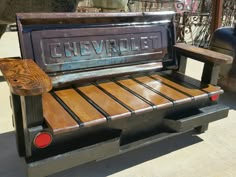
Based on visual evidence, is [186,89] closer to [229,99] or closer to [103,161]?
[103,161]

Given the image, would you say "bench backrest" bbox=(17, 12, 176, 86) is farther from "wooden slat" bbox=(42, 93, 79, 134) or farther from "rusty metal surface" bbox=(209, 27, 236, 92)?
"rusty metal surface" bbox=(209, 27, 236, 92)

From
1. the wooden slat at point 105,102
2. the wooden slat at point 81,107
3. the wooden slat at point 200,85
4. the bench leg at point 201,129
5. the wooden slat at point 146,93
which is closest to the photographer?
the wooden slat at point 81,107

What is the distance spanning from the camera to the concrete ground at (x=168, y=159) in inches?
85.0

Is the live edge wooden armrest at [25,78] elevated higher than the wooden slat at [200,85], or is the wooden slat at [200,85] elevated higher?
the live edge wooden armrest at [25,78]

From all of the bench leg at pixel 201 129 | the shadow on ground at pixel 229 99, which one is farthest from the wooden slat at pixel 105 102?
the shadow on ground at pixel 229 99

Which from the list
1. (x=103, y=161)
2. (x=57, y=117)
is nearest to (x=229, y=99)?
(x=103, y=161)

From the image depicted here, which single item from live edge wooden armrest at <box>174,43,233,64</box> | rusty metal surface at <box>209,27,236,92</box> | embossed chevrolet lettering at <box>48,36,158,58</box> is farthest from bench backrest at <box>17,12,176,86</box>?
rusty metal surface at <box>209,27,236,92</box>

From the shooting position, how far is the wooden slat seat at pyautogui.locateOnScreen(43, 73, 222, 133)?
1837mm

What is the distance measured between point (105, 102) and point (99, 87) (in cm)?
30

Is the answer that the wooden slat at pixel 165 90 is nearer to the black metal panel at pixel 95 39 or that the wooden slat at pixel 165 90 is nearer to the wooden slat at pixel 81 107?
the black metal panel at pixel 95 39

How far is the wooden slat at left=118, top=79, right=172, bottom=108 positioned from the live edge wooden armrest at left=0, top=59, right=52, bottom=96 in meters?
0.80

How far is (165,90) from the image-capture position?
7.83 ft

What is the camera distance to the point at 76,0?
10.9 feet

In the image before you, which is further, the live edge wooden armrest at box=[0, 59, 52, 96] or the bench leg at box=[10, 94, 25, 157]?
the bench leg at box=[10, 94, 25, 157]
